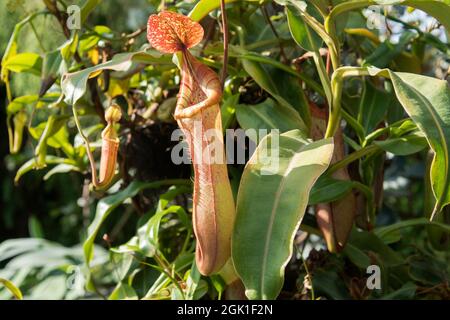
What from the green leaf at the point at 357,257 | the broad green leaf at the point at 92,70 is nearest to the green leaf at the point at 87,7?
the broad green leaf at the point at 92,70

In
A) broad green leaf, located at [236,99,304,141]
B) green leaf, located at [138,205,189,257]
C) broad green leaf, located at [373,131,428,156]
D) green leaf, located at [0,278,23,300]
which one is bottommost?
green leaf, located at [0,278,23,300]

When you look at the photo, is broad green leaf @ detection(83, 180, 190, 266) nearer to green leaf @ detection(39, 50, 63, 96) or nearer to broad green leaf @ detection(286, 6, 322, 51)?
green leaf @ detection(39, 50, 63, 96)

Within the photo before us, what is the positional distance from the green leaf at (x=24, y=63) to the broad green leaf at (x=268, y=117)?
1.17 feet

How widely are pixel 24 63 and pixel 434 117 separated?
Result: 661 millimetres

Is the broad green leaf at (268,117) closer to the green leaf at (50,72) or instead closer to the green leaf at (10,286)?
the green leaf at (50,72)

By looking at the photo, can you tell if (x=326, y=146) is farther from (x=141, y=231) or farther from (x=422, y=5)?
(x=141, y=231)

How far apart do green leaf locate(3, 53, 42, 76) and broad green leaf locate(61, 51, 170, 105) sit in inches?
9.3

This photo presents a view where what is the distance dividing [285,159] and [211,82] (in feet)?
0.40

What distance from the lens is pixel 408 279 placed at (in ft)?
3.55

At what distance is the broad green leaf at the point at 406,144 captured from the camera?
2.68ft

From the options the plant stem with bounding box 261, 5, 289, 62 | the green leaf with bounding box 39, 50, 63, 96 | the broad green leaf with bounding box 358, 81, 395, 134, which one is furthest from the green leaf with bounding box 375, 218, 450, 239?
the green leaf with bounding box 39, 50, 63, 96

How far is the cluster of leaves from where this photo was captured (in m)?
0.68

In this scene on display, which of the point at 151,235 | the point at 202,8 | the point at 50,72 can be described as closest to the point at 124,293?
the point at 151,235
